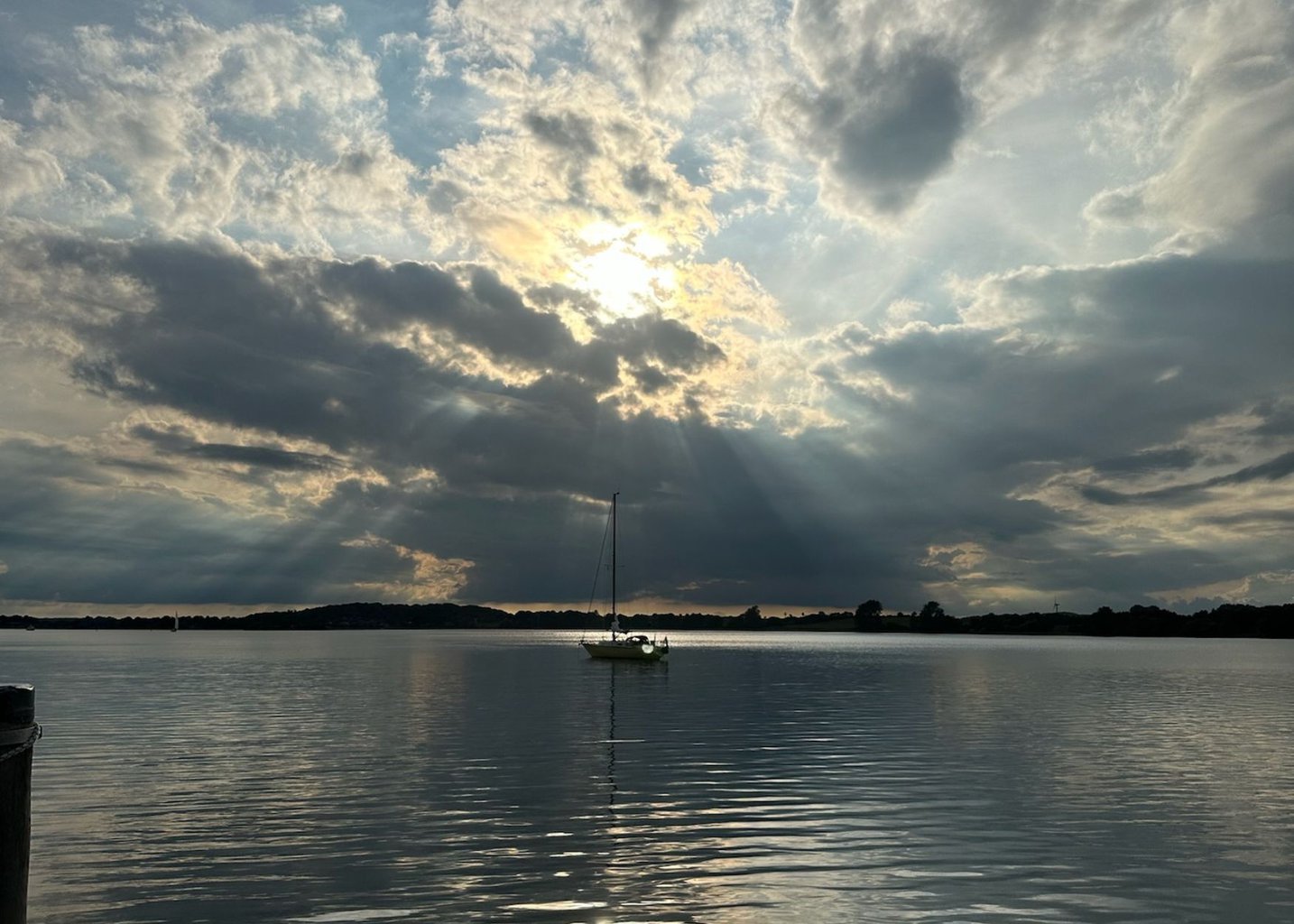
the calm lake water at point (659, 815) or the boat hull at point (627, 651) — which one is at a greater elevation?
the calm lake water at point (659, 815)

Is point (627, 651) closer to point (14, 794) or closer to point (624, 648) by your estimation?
point (624, 648)

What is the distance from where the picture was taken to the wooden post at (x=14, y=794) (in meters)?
13.6

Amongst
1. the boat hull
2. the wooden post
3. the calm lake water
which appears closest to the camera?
the wooden post

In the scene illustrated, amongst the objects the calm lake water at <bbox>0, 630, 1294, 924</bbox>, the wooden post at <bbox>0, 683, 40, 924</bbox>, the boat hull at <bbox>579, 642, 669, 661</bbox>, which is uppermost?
the wooden post at <bbox>0, 683, 40, 924</bbox>

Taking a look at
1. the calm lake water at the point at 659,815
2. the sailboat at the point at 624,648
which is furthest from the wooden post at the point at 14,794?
the sailboat at the point at 624,648

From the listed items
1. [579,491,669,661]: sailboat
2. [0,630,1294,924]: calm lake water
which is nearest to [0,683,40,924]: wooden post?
[0,630,1294,924]: calm lake water

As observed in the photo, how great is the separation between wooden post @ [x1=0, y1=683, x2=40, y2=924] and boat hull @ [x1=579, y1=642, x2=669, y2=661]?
130621 mm

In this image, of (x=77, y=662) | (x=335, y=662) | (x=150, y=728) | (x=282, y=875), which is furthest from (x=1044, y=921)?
(x=77, y=662)

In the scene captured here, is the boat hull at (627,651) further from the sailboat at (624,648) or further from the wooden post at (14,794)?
the wooden post at (14,794)

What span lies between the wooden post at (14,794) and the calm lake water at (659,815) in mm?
8132

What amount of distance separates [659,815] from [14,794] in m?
22.2

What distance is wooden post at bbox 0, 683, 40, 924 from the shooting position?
13.6m

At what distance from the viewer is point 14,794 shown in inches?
543

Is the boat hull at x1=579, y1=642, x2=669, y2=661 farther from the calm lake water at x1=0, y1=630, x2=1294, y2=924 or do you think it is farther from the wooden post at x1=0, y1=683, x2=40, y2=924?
the wooden post at x1=0, y1=683, x2=40, y2=924
